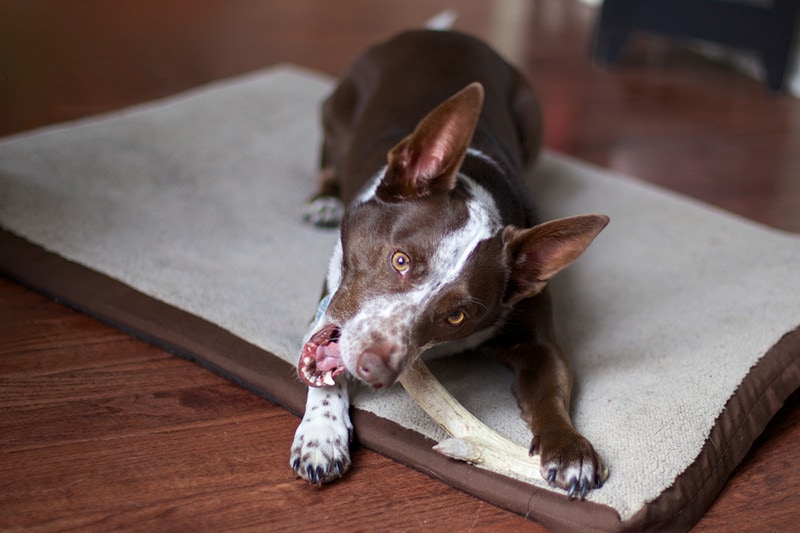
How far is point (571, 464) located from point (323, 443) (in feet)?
1.70

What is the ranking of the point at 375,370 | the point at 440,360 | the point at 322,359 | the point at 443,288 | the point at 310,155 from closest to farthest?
the point at 375,370, the point at 443,288, the point at 322,359, the point at 440,360, the point at 310,155

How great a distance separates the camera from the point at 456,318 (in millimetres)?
1886

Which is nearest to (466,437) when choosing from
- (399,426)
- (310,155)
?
(399,426)

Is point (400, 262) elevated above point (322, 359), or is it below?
above

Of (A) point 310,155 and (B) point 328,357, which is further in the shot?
(A) point 310,155

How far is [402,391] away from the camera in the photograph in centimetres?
212

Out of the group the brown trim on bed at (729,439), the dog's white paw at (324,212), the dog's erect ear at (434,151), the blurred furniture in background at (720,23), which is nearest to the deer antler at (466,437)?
the brown trim on bed at (729,439)

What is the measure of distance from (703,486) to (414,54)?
5.26 ft

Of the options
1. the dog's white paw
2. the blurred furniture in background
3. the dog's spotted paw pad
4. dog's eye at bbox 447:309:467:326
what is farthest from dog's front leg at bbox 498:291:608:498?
the blurred furniture in background

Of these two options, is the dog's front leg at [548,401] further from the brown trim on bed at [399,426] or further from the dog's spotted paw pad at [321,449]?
the dog's spotted paw pad at [321,449]

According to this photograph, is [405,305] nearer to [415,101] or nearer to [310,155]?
[415,101]

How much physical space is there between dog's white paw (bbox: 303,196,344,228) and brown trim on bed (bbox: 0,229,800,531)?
720 millimetres

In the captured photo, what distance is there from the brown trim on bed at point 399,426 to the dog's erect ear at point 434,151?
0.53 metres

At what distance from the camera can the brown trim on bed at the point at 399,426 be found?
180 centimetres
